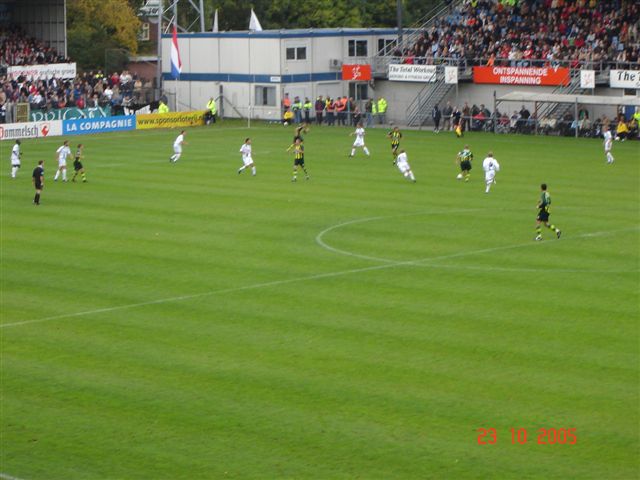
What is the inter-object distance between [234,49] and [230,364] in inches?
2446

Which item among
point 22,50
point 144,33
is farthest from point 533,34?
point 144,33

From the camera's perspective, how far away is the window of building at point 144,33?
123194 mm

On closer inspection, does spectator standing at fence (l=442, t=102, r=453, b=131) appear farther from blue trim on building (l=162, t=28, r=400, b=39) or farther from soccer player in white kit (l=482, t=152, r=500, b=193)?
soccer player in white kit (l=482, t=152, r=500, b=193)

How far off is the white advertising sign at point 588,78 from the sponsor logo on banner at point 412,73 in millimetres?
11310

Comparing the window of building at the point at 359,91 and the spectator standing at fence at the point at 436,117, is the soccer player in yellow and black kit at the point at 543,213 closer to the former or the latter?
the spectator standing at fence at the point at 436,117

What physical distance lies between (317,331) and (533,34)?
184ft

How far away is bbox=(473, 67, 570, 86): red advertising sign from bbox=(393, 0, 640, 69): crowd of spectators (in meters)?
0.82

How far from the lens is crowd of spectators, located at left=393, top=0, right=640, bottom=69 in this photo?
73.8 m

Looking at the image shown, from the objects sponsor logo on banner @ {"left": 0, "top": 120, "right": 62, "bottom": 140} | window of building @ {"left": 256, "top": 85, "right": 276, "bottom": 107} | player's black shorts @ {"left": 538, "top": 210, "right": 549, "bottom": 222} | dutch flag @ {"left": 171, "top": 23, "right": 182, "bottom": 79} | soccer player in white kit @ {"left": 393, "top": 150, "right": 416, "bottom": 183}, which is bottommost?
player's black shorts @ {"left": 538, "top": 210, "right": 549, "bottom": 222}

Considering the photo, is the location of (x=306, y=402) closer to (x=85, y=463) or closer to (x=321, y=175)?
(x=85, y=463)

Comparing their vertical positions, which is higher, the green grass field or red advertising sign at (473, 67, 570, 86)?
red advertising sign at (473, 67, 570, 86)

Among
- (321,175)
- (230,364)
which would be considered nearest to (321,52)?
(321,175)

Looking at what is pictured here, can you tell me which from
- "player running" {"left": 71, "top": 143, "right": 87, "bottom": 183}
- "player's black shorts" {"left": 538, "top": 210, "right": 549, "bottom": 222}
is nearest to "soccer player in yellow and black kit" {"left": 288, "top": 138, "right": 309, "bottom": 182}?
"player running" {"left": 71, "top": 143, "right": 87, "bottom": 183}

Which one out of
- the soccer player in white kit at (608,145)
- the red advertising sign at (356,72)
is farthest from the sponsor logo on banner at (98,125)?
the soccer player in white kit at (608,145)
